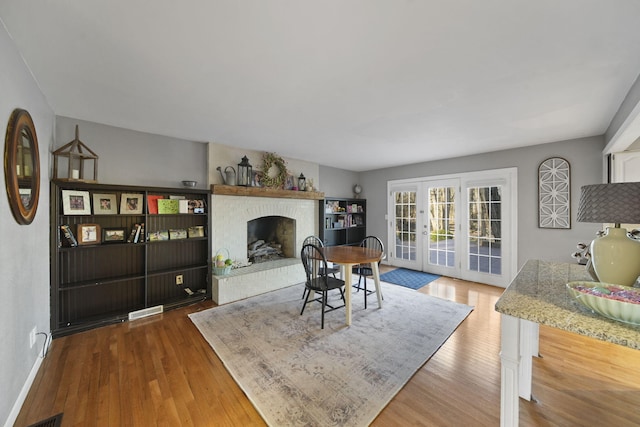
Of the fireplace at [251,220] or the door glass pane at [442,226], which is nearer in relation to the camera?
the fireplace at [251,220]

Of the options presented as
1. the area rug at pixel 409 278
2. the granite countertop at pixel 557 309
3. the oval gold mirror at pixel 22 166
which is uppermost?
the oval gold mirror at pixel 22 166

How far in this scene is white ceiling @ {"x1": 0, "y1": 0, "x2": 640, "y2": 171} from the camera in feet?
4.17

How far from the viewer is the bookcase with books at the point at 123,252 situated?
260 cm

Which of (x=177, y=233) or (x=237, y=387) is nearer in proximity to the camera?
(x=237, y=387)

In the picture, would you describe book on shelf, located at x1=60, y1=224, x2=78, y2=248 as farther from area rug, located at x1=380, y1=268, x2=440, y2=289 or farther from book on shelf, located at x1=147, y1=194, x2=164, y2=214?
area rug, located at x1=380, y1=268, x2=440, y2=289

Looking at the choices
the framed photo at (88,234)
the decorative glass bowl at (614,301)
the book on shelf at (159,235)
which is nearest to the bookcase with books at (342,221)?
the book on shelf at (159,235)

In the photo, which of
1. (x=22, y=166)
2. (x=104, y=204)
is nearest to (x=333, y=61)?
(x=22, y=166)

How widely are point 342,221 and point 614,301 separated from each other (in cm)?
474

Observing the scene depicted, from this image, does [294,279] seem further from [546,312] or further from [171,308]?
[546,312]

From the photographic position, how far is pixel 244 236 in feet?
13.1

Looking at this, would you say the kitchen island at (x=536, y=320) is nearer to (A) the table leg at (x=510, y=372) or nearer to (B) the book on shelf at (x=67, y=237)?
(A) the table leg at (x=510, y=372)

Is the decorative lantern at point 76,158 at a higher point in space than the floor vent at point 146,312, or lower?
higher

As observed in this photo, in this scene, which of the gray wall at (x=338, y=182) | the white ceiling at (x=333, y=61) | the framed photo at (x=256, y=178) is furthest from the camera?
the gray wall at (x=338, y=182)

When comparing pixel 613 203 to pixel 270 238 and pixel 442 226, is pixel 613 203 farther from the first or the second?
pixel 270 238
